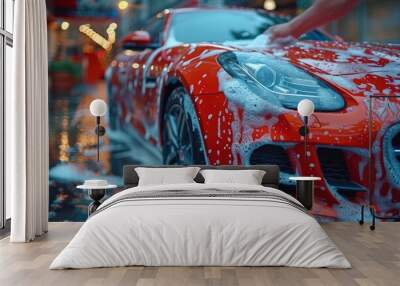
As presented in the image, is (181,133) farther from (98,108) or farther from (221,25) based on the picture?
(221,25)

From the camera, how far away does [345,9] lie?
25.8 feet

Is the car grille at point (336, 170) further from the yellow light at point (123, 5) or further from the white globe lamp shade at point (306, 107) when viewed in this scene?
the yellow light at point (123, 5)

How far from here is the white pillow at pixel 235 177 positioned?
22.4 ft

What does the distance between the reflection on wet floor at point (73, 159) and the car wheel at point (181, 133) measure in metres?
0.72

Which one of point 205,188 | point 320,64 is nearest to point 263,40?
point 320,64

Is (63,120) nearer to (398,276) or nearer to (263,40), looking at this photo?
(263,40)

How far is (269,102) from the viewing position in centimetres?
753

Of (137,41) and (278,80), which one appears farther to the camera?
Answer: (137,41)

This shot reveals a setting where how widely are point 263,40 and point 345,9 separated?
1.12 m

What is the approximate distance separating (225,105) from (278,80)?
0.72m

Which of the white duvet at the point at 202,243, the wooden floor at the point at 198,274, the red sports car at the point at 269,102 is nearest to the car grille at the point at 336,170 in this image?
the red sports car at the point at 269,102

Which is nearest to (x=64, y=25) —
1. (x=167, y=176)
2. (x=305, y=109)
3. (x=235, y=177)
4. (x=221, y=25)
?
(x=221, y=25)

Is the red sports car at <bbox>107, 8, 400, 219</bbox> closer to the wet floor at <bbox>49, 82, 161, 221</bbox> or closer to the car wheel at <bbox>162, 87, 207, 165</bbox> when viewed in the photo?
the car wheel at <bbox>162, 87, 207, 165</bbox>

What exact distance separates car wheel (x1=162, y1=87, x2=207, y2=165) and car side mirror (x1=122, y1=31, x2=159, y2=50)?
741 millimetres
